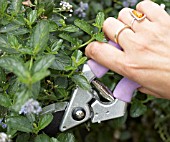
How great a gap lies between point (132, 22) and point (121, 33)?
1.7 inches

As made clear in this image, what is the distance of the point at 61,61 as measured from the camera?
97cm

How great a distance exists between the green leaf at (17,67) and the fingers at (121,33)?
288 millimetres

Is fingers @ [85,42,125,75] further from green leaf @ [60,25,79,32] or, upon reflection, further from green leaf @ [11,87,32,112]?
green leaf @ [11,87,32,112]

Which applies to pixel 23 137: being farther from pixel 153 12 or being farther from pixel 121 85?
pixel 153 12

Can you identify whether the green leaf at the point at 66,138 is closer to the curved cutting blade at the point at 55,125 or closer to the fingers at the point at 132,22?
the curved cutting blade at the point at 55,125

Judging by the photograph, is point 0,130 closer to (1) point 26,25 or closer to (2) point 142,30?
(1) point 26,25

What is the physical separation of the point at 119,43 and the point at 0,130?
12.9 inches

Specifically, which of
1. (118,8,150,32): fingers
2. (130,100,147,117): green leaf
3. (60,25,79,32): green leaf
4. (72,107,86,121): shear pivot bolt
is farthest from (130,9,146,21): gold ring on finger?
(130,100,147,117): green leaf

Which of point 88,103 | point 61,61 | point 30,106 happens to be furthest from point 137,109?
point 30,106

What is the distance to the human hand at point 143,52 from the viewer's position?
38.8 inches

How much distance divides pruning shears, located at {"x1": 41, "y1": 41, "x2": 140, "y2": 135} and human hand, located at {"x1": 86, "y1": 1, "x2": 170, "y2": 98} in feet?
0.09

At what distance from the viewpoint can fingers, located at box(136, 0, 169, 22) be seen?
1.04 meters

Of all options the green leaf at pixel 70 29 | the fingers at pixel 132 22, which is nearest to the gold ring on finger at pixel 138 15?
the fingers at pixel 132 22

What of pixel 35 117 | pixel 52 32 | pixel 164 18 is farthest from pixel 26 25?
pixel 164 18
